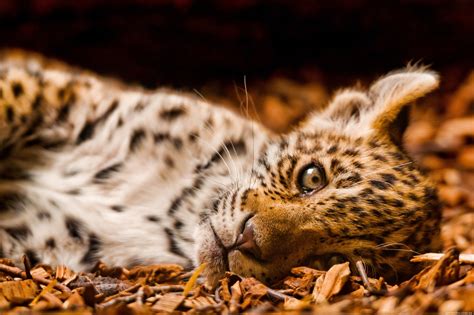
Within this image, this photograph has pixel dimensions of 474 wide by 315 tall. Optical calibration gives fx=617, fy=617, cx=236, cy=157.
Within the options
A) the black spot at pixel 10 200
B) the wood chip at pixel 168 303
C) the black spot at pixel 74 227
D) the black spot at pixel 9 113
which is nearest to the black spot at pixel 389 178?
the wood chip at pixel 168 303

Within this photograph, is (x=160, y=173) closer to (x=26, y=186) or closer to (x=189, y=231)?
(x=189, y=231)

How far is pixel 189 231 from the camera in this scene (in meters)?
4.22

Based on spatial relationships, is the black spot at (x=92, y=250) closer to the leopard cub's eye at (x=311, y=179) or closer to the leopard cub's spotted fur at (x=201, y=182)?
the leopard cub's spotted fur at (x=201, y=182)

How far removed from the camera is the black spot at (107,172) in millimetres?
4434

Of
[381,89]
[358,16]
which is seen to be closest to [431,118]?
[358,16]

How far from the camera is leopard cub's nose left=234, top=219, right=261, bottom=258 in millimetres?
3279

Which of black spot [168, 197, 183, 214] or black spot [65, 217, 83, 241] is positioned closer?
black spot [65, 217, 83, 241]

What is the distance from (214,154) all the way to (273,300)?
1.60 metres

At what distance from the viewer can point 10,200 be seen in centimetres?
428

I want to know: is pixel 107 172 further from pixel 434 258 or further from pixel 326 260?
pixel 434 258

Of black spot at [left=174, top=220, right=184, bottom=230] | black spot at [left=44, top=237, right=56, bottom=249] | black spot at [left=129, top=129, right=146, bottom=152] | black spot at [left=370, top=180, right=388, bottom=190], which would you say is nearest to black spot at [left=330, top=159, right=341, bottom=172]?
black spot at [left=370, top=180, right=388, bottom=190]

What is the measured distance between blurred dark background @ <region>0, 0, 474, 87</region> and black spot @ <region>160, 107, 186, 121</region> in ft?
9.33

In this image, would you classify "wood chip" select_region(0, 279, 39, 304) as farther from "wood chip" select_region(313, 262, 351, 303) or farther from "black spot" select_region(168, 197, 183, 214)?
"wood chip" select_region(313, 262, 351, 303)

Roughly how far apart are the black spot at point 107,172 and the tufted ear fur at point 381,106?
1.41m
